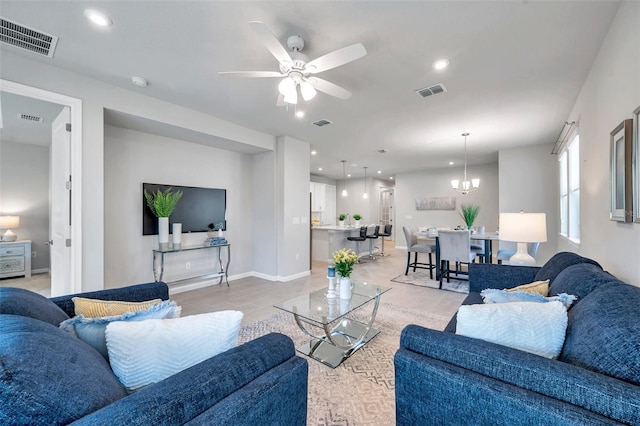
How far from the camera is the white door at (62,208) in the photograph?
9.27 ft

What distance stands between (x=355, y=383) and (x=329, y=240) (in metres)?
4.92

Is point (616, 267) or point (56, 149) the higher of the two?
point (56, 149)

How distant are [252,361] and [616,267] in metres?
2.67

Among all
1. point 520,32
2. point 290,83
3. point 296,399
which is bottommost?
point 296,399

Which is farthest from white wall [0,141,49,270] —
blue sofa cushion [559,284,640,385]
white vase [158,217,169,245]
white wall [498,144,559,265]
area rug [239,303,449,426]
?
white wall [498,144,559,265]

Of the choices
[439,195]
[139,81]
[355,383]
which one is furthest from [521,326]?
[439,195]

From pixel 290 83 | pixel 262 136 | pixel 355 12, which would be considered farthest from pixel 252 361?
pixel 262 136

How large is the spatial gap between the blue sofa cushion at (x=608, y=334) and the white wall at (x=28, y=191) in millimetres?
7677

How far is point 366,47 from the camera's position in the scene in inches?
93.3

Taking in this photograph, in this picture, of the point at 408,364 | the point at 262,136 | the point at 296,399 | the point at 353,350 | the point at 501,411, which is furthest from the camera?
the point at 262,136

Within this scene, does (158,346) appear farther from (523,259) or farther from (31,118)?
(31,118)

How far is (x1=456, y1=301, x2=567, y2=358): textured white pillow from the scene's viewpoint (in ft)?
3.57

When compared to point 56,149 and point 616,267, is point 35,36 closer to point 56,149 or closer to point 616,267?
point 56,149

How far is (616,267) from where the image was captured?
78.5 inches
